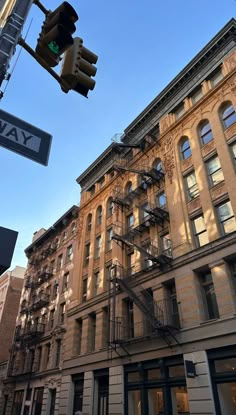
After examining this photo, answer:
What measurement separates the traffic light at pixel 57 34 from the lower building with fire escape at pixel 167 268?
1453 centimetres

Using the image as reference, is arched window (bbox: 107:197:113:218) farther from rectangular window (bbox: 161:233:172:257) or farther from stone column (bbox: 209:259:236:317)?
stone column (bbox: 209:259:236:317)

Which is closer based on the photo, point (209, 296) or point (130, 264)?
point (209, 296)

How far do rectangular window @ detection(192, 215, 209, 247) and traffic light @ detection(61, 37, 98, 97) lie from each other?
15501 millimetres

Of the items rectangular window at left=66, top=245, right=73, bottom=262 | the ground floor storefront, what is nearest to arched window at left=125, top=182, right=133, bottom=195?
rectangular window at left=66, top=245, right=73, bottom=262

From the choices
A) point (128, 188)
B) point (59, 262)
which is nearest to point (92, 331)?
point (59, 262)

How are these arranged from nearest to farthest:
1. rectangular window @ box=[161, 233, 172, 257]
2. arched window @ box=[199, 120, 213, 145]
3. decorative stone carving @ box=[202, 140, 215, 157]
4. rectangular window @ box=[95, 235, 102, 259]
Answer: decorative stone carving @ box=[202, 140, 215, 157] → rectangular window @ box=[161, 233, 172, 257] → arched window @ box=[199, 120, 213, 145] → rectangular window @ box=[95, 235, 102, 259]

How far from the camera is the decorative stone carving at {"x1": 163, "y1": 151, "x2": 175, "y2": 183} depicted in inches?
938

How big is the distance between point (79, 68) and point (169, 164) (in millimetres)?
19630

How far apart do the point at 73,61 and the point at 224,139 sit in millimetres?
17122

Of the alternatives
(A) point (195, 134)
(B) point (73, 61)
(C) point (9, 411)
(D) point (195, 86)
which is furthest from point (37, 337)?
(B) point (73, 61)

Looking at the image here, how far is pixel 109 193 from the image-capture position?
31.4 meters

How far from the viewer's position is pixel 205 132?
22812 mm

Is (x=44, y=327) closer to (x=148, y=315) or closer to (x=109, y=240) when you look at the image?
(x=109, y=240)

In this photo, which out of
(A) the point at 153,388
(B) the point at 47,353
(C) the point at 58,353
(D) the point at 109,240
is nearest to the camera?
(A) the point at 153,388
